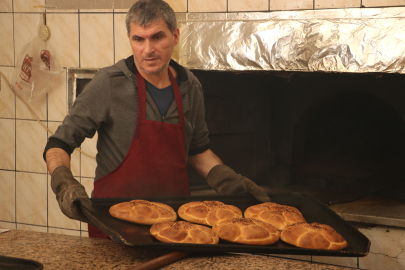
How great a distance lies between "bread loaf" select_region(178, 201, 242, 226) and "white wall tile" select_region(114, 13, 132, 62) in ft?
3.74

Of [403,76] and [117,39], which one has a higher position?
[117,39]

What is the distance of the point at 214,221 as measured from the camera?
127 cm

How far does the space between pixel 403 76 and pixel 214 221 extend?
1.26 metres

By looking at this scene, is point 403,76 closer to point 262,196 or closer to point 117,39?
point 262,196

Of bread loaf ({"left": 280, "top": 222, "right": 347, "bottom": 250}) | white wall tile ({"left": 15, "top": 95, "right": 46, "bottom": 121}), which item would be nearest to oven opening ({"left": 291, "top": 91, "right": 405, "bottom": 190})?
bread loaf ({"left": 280, "top": 222, "right": 347, "bottom": 250})

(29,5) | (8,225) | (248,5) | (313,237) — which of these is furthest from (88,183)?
(313,237)

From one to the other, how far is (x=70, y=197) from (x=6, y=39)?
1.66m

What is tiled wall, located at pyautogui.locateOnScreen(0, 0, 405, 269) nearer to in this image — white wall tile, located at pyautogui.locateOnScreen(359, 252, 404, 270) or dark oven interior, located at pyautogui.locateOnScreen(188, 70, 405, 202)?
dark oven interior, located at pyautogui.locateOnScreen(188, 70, 405, 202)

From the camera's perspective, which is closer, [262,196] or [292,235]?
[292,235]

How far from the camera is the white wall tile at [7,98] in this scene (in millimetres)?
2406

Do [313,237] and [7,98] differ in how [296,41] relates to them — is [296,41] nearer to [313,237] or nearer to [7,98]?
[313,237]

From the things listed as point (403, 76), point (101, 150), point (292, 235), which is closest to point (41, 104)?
point (101, 150)

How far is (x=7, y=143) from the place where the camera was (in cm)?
248

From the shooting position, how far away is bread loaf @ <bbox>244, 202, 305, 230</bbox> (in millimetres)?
1277
